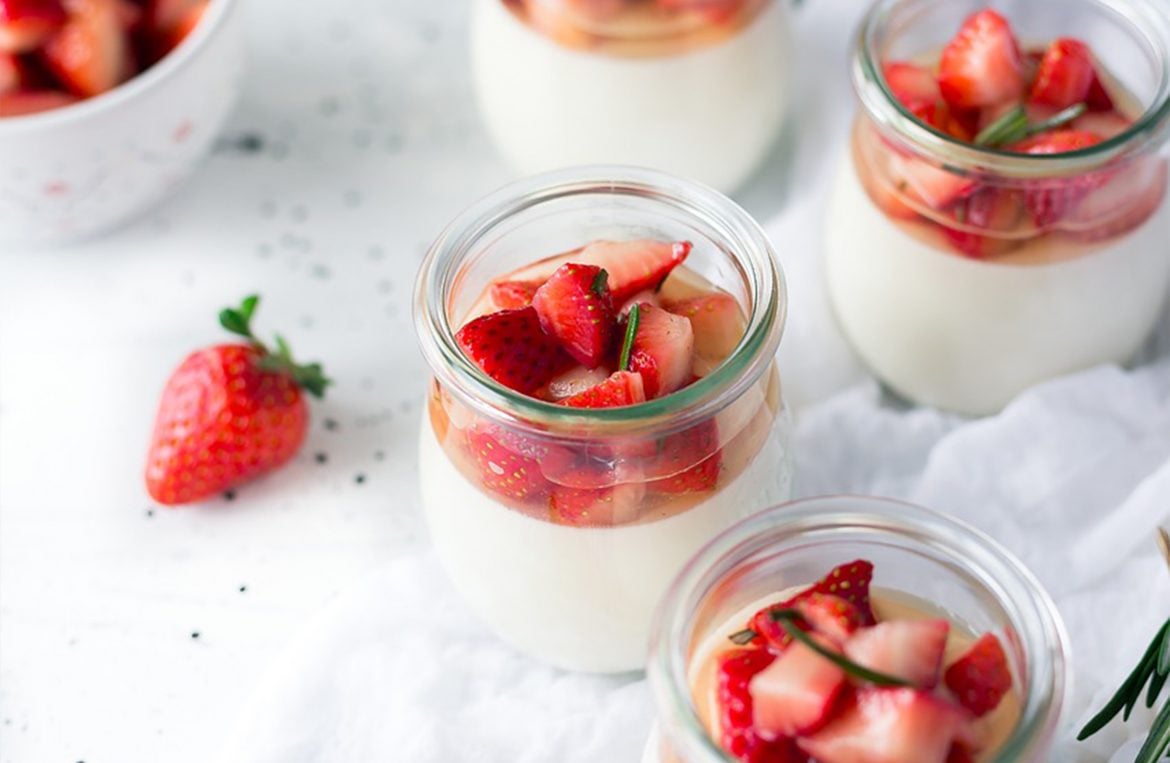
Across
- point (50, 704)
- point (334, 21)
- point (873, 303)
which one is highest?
point (873, 303)

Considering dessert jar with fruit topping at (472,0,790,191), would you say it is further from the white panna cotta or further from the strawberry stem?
the strawberry stem

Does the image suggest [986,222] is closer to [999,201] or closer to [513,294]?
[999,201]

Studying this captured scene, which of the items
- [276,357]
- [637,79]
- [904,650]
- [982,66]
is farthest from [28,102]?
[904,650]

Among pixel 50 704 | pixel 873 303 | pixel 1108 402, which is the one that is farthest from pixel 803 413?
pixel 50 704

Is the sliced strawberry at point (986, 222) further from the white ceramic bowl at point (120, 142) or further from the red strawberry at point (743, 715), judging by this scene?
the white ceramic bowl at point (120, 142)

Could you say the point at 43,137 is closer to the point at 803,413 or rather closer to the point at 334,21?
the point at 334,21

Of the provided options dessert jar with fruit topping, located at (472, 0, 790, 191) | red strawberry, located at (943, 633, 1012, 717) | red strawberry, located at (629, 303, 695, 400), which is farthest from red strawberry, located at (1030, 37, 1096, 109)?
red strawberry, located at (943, 633, 1012, 717)

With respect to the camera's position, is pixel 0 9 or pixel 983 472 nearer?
pixel 983 472
